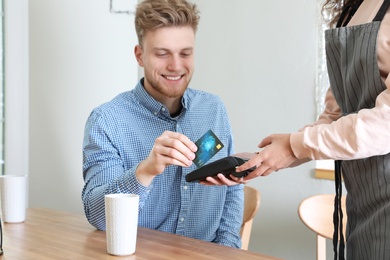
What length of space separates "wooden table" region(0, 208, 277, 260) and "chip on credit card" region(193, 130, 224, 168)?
0.68 feet

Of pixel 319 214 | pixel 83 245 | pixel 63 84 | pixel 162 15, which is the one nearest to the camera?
pixel 83 245

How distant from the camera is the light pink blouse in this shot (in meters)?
1.00

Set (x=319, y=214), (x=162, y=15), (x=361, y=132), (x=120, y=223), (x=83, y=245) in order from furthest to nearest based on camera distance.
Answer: (x=319, y=214)
(x=162, y=15)
(x=83, y=245)
(x=120, y=223)
(x=361, y=132)

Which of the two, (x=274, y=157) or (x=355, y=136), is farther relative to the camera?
(x=274, y=157)

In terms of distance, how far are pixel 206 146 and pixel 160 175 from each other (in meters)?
0.30

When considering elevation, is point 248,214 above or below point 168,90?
below

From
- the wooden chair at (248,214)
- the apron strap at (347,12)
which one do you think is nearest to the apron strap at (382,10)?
the apron strap at (347,12)

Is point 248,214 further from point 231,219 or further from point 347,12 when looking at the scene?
point 347,12

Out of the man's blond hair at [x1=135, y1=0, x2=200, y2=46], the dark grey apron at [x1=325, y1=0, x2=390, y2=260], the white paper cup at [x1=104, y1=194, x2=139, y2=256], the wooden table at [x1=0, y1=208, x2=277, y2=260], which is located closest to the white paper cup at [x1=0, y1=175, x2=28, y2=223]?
the wooden table at [x1=0, y1=208, x2=277, y2=260]

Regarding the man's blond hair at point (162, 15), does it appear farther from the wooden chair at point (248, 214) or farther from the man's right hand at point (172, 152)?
the wooden chair at point (248, 214)

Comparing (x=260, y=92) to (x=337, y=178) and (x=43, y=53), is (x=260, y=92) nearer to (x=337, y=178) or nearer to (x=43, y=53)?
(x=43, y=53)

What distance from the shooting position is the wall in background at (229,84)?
2543 mm

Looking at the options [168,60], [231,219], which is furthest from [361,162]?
[168,60]

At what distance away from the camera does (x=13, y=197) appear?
1525 mm
